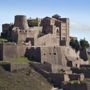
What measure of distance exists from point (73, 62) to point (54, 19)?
796 centimetres

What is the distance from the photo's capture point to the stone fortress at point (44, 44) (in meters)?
73.8

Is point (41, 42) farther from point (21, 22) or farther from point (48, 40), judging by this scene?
point (21, 22)

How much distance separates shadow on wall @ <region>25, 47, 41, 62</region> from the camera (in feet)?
249

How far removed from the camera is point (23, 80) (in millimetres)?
67312

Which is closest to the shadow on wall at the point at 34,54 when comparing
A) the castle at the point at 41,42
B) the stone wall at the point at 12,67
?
the castle at the point at 41,42

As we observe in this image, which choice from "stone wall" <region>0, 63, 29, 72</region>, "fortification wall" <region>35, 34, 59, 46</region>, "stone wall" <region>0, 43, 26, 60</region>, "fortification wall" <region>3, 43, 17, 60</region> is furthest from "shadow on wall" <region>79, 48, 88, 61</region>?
"stone wall" <region>0, 63, 29, 72</region>

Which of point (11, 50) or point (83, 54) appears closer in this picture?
point (11, 50)

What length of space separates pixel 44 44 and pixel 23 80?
521 inches

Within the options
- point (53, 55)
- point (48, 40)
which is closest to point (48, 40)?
point (48, 40)

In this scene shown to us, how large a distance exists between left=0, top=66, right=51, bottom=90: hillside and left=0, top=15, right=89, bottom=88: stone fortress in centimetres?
205

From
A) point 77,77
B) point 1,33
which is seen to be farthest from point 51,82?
point 1,33

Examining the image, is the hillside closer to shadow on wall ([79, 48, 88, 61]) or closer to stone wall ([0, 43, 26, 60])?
stone wall ([0, 43, 26, 60])

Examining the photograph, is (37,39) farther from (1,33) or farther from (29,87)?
(29,87)

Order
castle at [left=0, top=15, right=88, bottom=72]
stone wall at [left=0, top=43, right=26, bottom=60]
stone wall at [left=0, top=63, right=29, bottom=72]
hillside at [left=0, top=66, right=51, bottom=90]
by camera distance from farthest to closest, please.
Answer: castle at [left=0, top=15, right=88, bottom=72] < stone wall at [left=0, top=43, right=26, bottom=60] < stone wall at [left=0, top=63, right=29, bottom=72] < hillside at [left=0, top=66, right=51, bottom=90]
